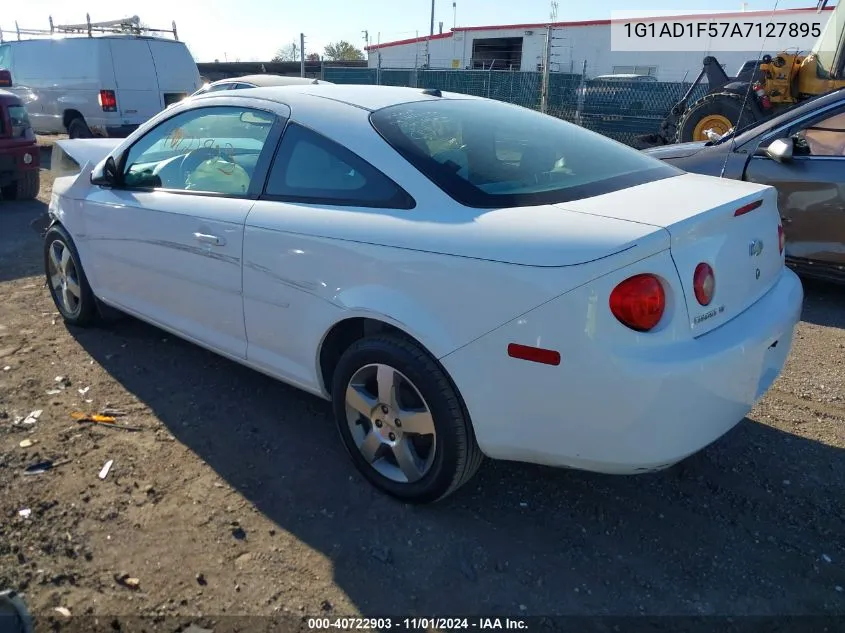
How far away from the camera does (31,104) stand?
13891mm

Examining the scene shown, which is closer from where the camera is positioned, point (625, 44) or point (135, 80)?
point (135, 80)

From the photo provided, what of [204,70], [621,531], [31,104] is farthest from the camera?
[204,70]

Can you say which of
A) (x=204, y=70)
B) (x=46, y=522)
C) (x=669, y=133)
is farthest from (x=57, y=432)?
(x=204, y=70)

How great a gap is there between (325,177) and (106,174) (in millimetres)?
1798

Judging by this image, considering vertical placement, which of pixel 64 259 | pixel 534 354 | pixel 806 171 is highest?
pixel 806 171

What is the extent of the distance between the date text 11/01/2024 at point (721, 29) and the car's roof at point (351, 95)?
79.8ft

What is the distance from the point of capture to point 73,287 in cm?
441

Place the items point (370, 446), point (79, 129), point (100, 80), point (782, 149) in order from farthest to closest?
point (79, 129)
point (100, 80)
point (782, 149)
point (370, 446)

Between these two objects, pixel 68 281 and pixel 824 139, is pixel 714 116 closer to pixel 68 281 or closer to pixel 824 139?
pixel 824 139

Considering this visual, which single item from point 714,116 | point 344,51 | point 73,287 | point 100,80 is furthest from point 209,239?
point 344,51

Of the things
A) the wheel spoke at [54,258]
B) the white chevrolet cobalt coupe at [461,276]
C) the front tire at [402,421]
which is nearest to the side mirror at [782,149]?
the white chevrolet cobalt coupe at [461,276]

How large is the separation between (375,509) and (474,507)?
15.7 inches

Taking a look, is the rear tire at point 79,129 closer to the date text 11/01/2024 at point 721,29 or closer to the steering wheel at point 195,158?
the steering wheel at point 195,158

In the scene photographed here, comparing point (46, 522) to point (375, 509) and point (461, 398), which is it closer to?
point (375, 509)
